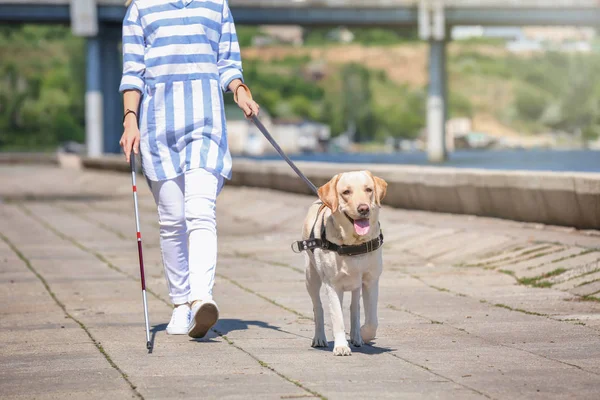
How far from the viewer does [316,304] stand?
7.66m

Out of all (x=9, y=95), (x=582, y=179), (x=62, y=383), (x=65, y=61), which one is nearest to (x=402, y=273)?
(x=582, y=179)

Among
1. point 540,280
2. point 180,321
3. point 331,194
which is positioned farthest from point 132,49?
point 540,280

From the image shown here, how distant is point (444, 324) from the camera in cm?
868

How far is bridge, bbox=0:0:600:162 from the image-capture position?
82.0 metres

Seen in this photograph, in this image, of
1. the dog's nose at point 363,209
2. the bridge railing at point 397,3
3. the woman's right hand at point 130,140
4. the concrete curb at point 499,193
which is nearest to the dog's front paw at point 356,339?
the dog's nose at point 363,209

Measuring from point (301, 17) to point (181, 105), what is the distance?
79.1 meters

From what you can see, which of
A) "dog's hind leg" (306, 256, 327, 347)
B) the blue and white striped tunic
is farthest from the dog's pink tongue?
the blue and white striped tunic

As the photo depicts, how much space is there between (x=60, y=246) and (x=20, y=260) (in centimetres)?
187

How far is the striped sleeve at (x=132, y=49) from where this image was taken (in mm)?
8242

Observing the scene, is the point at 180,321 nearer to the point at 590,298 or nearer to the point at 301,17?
the point at 590,298

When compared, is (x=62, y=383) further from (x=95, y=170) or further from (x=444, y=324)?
(x=95, y=170)

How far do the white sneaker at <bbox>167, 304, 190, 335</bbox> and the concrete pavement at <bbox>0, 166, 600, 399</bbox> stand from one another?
18cm

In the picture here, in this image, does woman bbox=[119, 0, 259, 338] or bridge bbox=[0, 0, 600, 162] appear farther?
bridge bbox=[0, 0, 600, 162]

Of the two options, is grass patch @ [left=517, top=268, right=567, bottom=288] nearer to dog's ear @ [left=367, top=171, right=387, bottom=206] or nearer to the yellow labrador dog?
the yellow labrador dog
